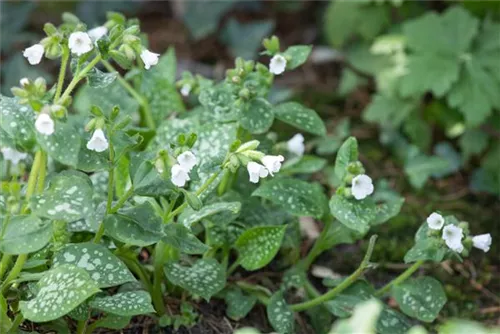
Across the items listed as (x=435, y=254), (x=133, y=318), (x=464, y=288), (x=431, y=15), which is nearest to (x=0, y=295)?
(x=133, y=318)

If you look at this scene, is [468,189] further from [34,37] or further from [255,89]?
[34,37]

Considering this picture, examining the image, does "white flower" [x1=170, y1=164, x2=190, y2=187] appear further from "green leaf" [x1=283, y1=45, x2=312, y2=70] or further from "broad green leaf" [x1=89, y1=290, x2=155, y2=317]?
"green leaf" [x1=283, y1=45, x2=312, y2=70]

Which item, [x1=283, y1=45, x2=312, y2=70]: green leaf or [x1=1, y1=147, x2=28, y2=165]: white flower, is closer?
[x1=1, y1=147, x2=28, y2=165]: white flower

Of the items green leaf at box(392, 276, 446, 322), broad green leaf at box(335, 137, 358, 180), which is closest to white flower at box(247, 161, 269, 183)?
broad green leaf at box(335, 137, 358, 180)

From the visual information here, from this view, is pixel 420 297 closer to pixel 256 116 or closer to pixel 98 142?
pixel 256 116

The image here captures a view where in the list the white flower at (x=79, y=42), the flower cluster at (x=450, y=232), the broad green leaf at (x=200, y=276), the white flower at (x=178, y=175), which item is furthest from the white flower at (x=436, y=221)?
the white flower at (x=79, y=42)

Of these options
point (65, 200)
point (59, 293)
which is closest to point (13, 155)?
point (65, 200)
